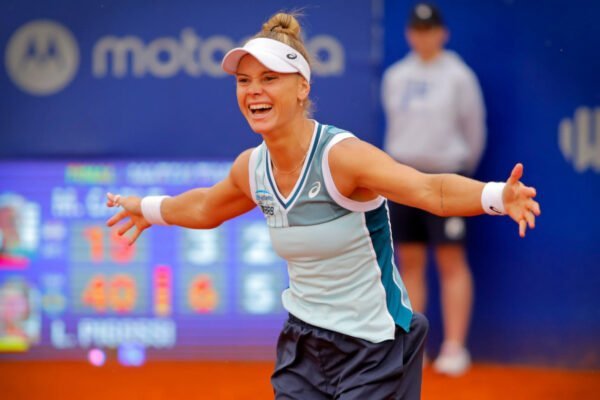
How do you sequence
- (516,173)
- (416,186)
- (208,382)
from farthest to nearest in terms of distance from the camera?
(208,382)
(416,186)
(516,173)

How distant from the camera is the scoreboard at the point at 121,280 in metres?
6.80

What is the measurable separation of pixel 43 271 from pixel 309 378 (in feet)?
11.4

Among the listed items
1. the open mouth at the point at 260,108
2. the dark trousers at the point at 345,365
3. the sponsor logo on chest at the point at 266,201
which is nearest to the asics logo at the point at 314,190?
the sponsor logo on chest at the point at 266,201

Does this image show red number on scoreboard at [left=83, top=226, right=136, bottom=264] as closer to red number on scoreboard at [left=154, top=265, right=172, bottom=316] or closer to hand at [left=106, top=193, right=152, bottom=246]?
red number on scoreboard at [left=154, top=265, right=172, bottom=316]

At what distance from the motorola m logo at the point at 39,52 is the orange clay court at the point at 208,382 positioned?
176 centimetres

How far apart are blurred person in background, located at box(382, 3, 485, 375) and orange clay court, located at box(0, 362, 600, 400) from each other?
0.32 metres

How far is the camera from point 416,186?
334cm

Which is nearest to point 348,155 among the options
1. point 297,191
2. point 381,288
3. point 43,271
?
point 297,191

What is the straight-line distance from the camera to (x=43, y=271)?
6.81 metres

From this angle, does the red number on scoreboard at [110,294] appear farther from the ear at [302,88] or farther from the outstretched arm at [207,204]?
the ear at [302,88]

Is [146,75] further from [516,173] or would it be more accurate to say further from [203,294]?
[516,173]

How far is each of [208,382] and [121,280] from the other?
82 centimetres

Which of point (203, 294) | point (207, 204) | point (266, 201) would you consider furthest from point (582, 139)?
point (266, 201)

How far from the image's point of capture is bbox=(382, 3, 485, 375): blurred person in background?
662 centimetres
